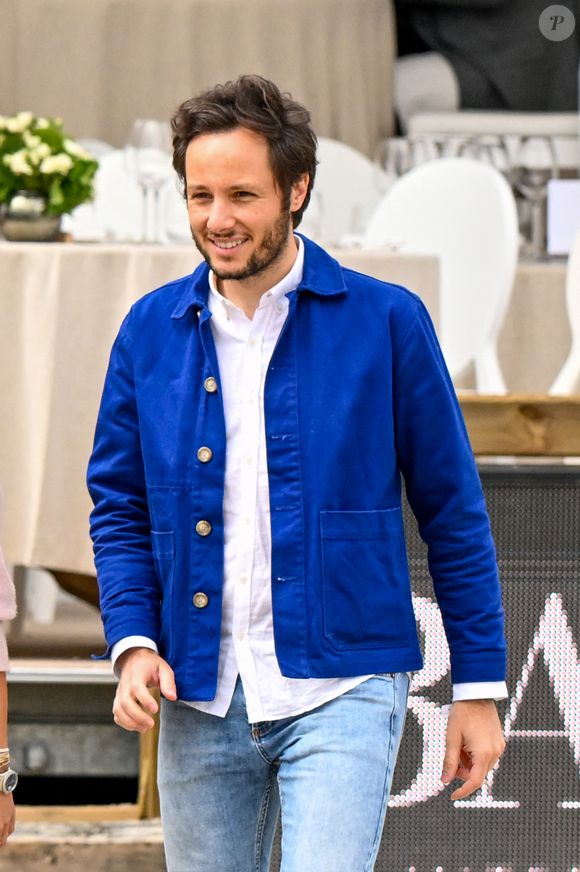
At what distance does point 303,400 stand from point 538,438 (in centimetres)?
75

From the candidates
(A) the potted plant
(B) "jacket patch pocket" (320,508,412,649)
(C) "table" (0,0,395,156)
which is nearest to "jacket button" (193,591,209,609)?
(B) "jacket patch pocket" (320,508,412,649)

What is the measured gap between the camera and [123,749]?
3197mm

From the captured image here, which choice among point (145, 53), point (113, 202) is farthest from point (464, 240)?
point (145, 53)

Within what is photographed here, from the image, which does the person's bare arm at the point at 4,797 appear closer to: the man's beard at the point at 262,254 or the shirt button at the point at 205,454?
the shirt button at the point at 205,454

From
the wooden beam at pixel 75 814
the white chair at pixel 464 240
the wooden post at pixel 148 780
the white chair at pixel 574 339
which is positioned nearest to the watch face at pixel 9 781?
the wooden post at pixel 148 780

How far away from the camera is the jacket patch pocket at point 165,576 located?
59.9 inches

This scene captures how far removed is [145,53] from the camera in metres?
8.05

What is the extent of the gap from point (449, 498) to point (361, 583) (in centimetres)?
13

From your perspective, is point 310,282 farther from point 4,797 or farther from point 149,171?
point 149,171

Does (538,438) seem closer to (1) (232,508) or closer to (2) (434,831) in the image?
(2) (434,831)

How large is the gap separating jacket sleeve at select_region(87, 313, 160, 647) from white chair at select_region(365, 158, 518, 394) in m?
2.09

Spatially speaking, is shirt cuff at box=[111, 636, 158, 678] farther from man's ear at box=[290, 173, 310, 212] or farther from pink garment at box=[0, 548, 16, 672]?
man's ear at box=[290, 173, 310, 212]

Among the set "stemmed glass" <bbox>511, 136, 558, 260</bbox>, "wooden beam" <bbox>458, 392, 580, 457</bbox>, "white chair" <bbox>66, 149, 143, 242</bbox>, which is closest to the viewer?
"wooden beam" <bbox>458, 392, 580, 457</bbox>

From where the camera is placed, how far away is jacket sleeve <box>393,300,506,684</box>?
5.03 ft
